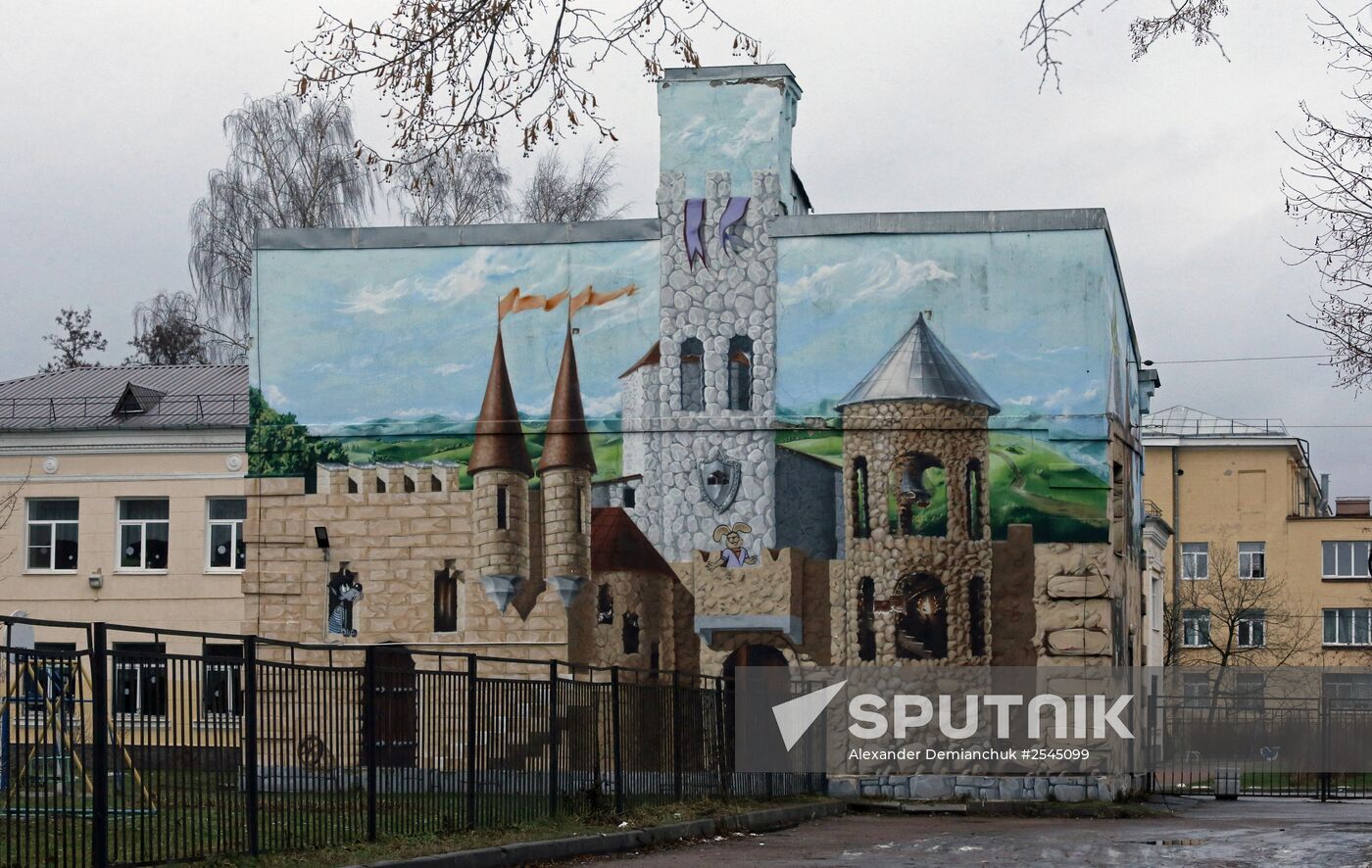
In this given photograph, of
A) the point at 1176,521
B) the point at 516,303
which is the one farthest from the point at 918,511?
the point at 1176,521

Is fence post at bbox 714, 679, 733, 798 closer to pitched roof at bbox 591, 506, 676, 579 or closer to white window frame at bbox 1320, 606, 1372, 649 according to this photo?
pitched roof at bbox 591, 506, 676, 579

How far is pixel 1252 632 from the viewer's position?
6556 centimetres

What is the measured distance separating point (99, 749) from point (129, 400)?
30.5 meters

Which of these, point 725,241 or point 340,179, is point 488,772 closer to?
point 725,241

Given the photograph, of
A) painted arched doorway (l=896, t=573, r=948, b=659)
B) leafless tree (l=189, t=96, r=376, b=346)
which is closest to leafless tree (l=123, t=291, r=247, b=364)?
leafless tree (l=189, t=96, r=376, b=346)

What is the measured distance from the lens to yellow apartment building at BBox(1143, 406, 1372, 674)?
64.8 metres

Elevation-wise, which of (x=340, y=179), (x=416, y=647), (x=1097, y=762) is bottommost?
(x=1097, y=762)

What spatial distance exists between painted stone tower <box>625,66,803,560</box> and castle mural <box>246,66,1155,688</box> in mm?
44

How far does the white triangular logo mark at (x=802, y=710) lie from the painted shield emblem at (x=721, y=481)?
10.5 feet

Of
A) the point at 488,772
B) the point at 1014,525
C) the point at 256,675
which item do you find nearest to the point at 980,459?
the point at 1014,525

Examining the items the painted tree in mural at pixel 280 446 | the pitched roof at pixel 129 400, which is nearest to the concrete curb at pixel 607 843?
the painted tree in mural at pixel 280 446

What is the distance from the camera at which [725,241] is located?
28422 mm

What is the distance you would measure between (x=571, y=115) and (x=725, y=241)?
18.6 m

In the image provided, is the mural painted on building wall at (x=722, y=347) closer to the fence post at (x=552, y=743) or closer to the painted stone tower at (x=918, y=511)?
the painted stone tower at (x=918, y=511)
